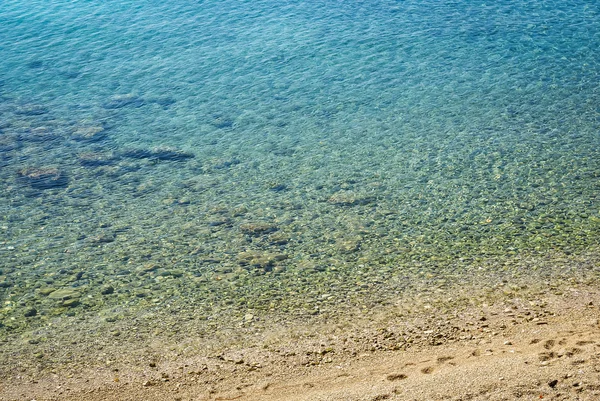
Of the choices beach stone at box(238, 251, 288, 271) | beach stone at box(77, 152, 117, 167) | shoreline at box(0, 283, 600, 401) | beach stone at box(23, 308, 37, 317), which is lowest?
beach stone at box(238, 251, 288, 271)

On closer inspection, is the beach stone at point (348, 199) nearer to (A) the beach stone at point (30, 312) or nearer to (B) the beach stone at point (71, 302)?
(B) the beach stone at point (71, 302)

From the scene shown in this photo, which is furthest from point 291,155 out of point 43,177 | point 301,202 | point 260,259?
point 43,177

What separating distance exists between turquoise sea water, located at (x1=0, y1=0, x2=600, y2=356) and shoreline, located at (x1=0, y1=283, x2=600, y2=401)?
0.71m

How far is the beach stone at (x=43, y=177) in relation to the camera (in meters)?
11.6

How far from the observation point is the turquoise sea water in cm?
847

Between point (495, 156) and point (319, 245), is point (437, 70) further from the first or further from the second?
point (319, 245)

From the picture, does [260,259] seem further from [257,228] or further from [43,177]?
[43,177]

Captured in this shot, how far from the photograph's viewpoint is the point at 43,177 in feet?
38.9

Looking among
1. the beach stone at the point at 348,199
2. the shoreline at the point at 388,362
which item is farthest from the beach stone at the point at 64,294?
the beach stone at the point at 348,199

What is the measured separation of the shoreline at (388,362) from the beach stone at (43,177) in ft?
18.3

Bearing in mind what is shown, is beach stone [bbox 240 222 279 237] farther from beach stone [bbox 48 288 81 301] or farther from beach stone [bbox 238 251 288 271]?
beach stone [bbox 48 288 81 301]

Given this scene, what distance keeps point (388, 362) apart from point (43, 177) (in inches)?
328

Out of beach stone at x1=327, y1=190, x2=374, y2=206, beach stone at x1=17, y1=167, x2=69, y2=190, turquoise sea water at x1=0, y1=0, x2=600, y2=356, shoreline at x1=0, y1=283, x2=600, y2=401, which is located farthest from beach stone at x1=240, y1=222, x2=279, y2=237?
beach stone at x1=17, y1=167, x2=69, y2=190

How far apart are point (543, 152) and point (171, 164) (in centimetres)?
711
